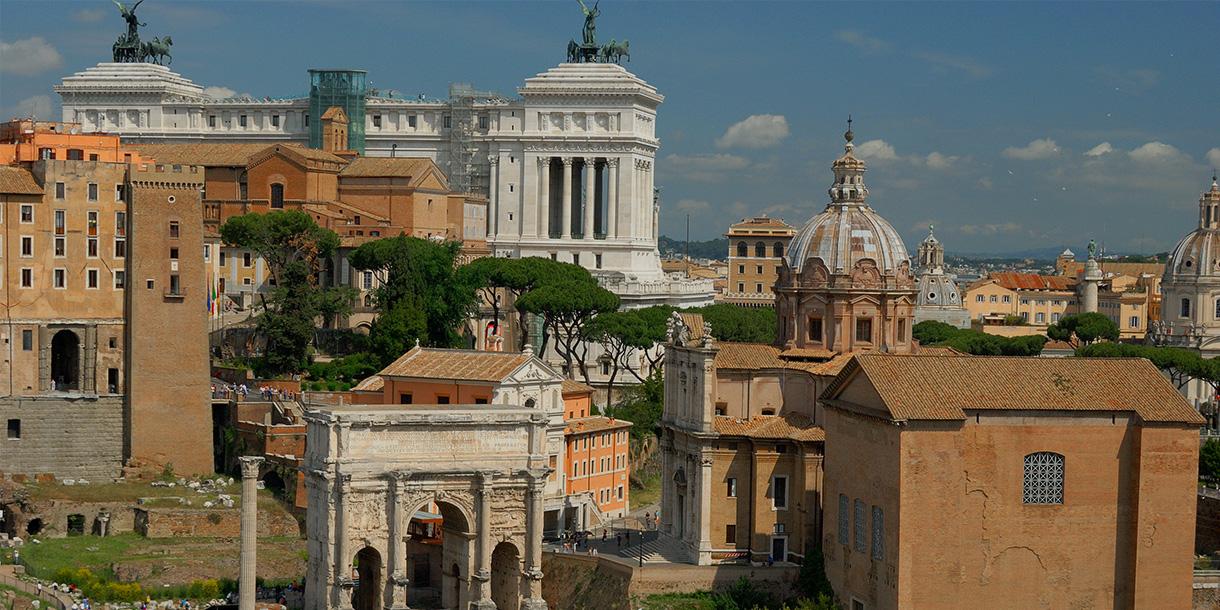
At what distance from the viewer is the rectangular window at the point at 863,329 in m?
69.0

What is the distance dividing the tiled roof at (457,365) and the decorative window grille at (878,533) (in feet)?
58.0

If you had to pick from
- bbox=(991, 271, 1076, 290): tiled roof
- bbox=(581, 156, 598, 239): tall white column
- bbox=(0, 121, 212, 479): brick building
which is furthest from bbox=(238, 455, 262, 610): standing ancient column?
bbox=(991, 271, 1076, 290): tiled roof

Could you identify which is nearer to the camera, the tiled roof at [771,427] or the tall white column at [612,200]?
the tiled roof at [771,427]

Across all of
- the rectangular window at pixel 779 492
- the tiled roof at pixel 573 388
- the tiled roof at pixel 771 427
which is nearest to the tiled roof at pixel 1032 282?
the tiled roof at pixel 573 388

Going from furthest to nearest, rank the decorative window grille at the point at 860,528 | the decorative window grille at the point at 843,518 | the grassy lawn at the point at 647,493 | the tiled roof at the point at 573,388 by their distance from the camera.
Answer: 1. the grassy lawn at the point at 647,493
2. the tiled roof at the point at 573,388
3. the decorative window grille at the point at 843,518
4. the decorative window grille at the point at 860,528

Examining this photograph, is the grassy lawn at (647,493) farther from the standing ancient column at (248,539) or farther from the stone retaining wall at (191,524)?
the standing ancient column at (248,539)

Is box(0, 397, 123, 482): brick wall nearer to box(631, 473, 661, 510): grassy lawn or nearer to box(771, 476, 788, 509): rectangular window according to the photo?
box(631, 473, 661, 510): grassy lawn

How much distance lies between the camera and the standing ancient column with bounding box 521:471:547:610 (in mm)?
62875

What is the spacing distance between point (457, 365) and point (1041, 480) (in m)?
23.7

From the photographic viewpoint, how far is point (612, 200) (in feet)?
371

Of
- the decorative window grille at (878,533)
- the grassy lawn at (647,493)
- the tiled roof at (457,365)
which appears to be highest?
the tiled roof at (457,365)

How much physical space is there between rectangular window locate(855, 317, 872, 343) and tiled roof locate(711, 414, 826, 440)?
17.2 feet

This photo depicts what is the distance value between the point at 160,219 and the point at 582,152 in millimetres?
39435

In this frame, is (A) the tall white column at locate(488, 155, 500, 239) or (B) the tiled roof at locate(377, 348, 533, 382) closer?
(B) the tiled roof at locate(377, 348, 533, 382)
